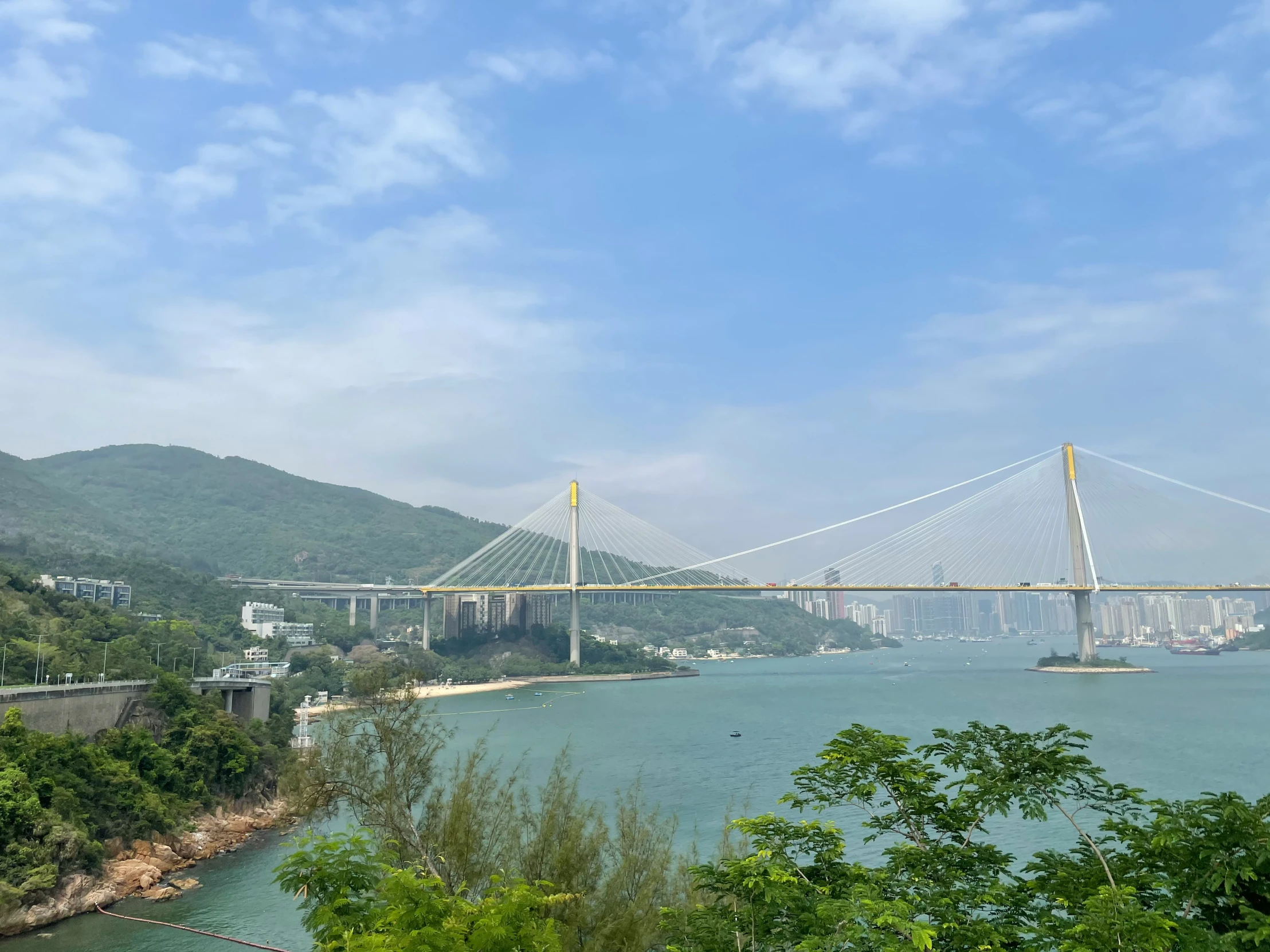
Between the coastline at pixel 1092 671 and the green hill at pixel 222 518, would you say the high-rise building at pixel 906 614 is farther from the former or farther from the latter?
the coastline at pixel 1092 671

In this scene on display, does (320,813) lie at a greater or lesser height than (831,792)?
lesser

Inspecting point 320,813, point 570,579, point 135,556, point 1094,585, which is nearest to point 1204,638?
point 1094,585

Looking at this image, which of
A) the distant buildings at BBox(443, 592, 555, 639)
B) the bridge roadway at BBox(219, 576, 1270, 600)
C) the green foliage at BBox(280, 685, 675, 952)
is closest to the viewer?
the green foliage at BBox(280, 685, 675, 952)

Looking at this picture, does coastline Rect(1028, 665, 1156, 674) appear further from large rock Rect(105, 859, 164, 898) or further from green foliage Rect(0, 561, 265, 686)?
large rock Rect(105, 859, 164, 898)

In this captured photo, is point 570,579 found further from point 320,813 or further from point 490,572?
point 320,813

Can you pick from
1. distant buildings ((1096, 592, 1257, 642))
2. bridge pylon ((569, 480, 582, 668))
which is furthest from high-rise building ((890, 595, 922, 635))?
bridge pylon ((569, 480, 582, 668))

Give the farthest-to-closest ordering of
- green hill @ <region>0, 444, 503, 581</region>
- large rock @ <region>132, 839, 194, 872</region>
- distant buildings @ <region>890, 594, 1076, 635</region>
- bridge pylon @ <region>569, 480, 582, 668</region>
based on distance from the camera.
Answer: distant buildings @ <region>890, 594, 1076, 635</region>
green hill @ <region>0, 444, 503, 581</region>
bridge pylon @ <region>569, 480, 582, 668</region>
large rock @ <region>132, 839, 194, 872</region>

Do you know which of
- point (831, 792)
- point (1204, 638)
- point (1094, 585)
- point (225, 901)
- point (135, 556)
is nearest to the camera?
point (831, 792)
